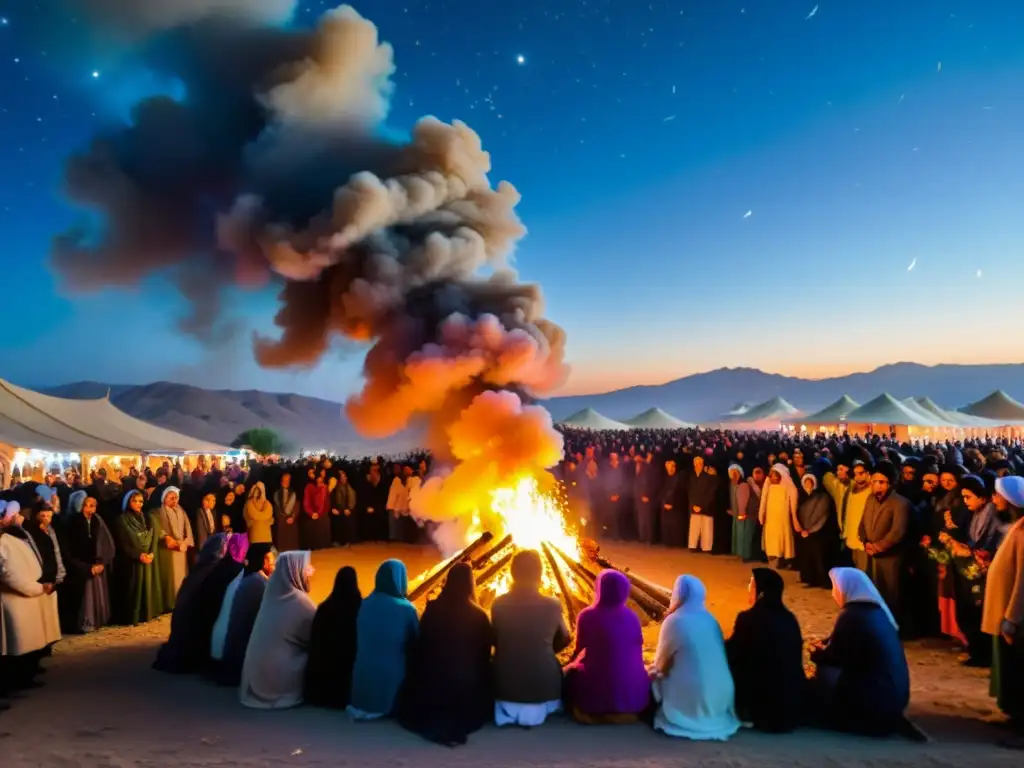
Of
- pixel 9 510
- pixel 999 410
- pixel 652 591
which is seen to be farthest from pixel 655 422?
pixel 9 510

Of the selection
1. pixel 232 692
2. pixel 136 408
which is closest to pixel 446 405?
pixel 232 692

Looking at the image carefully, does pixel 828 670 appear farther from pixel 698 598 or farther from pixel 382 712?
pixel 382 712

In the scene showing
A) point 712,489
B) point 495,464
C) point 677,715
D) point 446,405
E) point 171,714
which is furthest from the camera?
point 712,489

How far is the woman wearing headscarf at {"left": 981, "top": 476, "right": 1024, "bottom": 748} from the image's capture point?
5180 mm

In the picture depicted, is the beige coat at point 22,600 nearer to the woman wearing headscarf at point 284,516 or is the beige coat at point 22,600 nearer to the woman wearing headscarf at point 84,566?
the woman wearing headscarf at point 84,566

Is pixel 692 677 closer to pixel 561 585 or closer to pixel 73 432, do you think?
pixel 561 585

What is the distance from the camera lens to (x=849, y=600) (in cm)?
525

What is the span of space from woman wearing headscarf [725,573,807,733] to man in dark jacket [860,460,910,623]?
3.52 m

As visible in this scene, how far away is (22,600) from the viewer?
20.4 feet

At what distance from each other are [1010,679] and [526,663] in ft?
11.6

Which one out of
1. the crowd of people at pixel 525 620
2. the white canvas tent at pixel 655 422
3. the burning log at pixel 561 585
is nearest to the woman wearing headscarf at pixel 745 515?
the crowd of people at pixel 525 620

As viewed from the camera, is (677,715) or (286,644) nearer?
(677,715)

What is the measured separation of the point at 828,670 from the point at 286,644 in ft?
13.8

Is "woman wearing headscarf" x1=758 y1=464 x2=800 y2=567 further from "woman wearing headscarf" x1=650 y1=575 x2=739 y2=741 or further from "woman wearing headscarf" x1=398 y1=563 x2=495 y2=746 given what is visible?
"woman wearing headscarf" x1=398 y1=563 x2=495 y2=746
